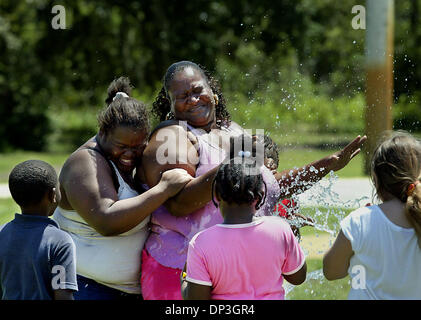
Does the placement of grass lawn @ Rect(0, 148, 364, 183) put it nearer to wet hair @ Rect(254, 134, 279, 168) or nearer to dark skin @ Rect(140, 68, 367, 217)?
wet hair @ Rect(254, 134, 279, 168)

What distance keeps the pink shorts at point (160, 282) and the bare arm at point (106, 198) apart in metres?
0.26

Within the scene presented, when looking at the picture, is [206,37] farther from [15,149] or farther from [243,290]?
[243,290]

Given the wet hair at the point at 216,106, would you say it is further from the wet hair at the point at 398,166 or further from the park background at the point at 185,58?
the park background at the point at 185,58

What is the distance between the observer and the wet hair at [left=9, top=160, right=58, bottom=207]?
301 centimetres

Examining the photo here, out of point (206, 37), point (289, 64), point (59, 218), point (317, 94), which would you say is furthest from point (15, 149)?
point (59, 218)

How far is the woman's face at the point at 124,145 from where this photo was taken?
3113 millimetres

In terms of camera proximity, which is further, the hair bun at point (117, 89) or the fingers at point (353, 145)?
the hair bun at point (117, 89)

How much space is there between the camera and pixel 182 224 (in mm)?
3109

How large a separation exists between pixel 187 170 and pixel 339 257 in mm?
867

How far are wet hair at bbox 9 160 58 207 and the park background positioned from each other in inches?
642

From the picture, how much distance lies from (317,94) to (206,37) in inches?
234
